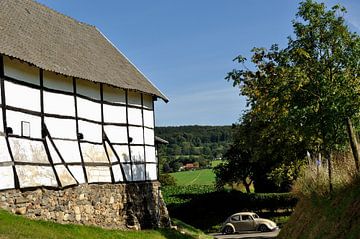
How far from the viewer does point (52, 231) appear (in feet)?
49.2

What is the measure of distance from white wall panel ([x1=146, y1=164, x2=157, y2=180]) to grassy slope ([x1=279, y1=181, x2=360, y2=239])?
8514mm

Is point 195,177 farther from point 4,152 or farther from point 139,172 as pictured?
point 4,152

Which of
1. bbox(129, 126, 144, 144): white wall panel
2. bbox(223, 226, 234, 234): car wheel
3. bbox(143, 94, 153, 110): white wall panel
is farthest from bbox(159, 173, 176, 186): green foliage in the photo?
bbox(129, 126, 144, 144): white wall panel

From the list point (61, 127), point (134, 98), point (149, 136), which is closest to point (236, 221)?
point (149, 136)

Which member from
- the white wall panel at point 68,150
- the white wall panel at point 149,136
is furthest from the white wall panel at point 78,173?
the white wall panel at point 149,136

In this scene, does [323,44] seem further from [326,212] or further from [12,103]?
[12,103]

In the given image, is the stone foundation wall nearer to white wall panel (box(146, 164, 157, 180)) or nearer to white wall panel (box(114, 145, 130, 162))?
white wall panel (box(146, 164, 157, 180))

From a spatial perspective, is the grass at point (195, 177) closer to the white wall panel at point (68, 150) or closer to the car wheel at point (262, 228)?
the car wheel at point (262, 228)

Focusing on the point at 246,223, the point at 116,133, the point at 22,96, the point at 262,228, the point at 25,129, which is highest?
the point at 22,96

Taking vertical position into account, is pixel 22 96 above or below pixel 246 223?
above

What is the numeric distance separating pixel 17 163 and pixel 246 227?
19306 mm

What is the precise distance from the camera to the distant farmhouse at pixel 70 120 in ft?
50.4

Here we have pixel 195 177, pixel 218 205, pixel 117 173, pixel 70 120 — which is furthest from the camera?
pixel 195 177

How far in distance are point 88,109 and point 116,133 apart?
2.30 meters
